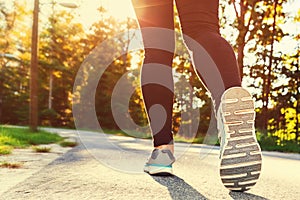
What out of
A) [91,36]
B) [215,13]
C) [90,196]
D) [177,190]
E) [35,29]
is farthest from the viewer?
[91,36]

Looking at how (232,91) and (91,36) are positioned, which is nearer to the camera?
(232,91)

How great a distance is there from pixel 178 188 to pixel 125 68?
35455 mm

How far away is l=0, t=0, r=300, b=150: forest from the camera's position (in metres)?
15.6

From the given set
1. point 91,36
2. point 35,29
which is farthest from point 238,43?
point 91,36

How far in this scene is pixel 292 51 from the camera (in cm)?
1628

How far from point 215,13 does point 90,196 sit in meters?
1.03

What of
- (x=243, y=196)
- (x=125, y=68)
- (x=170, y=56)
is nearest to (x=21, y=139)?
A: (x=170, y=56)

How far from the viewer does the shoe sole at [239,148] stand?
1559 millimetres

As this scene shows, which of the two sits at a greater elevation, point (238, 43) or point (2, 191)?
point (238, 43)

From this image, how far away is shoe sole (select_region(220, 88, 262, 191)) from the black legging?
0.12 m

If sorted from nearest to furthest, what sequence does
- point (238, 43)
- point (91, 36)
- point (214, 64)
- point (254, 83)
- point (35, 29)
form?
Answer: point (214, 64)
point (35, 29)
point (238, 43)
point (254, 83)
point (91, 36)

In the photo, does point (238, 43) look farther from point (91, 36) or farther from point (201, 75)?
point (91, 36)

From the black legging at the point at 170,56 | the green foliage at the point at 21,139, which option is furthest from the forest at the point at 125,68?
the black legging at the point at 170,56

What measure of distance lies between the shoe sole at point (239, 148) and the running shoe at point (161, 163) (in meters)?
0.45
